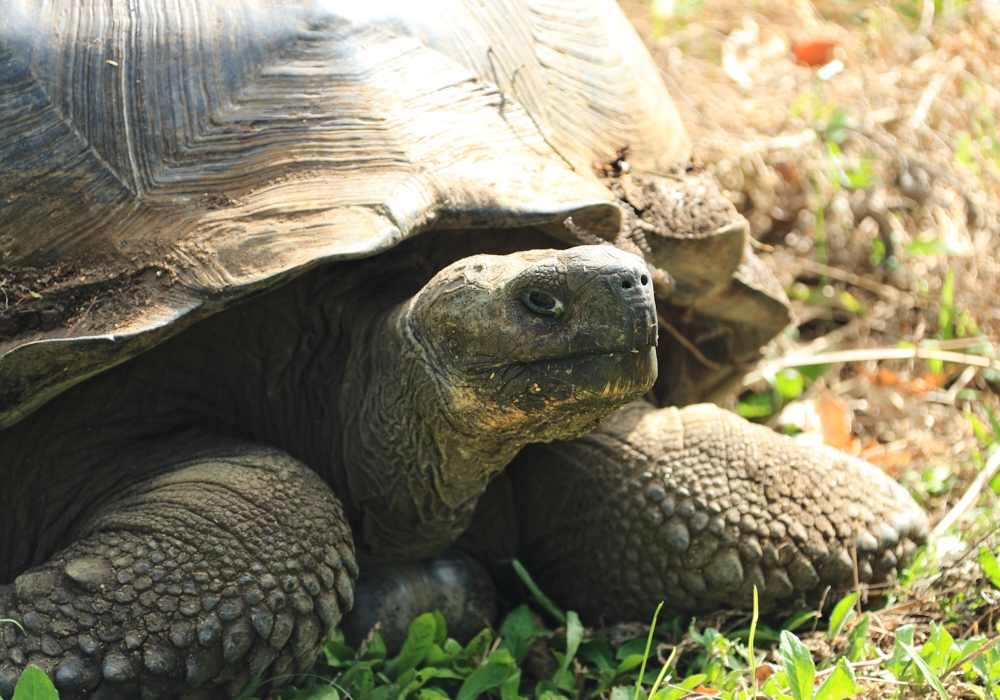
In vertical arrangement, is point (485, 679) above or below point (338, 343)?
below

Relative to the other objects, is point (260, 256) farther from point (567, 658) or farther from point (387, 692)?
point (567, 658)

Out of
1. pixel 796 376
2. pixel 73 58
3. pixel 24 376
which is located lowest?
pixel 796 376

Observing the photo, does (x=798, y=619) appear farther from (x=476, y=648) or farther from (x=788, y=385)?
(x=788, y=385)

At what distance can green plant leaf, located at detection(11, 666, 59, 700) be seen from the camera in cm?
172

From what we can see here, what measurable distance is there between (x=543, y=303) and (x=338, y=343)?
0.84 m

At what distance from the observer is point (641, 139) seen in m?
2.59

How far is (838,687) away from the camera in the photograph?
6.20ft

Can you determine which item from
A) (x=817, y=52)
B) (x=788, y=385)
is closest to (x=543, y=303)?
Result: (x=788, y=385)

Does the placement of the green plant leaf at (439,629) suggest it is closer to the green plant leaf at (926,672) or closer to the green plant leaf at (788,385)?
the green plant leaf at (926,672)

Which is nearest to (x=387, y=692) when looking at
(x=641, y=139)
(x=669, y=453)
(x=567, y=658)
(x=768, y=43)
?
(x=567, y=658)

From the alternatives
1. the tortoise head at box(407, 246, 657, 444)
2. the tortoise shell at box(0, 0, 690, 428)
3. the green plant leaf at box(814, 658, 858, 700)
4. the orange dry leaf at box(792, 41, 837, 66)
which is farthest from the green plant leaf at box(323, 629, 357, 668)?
the orange dry leaf at box(792, 41, 837, 66)

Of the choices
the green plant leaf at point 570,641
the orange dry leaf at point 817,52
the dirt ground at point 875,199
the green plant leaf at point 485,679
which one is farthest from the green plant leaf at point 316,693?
the orange dry leaf at point 817,52

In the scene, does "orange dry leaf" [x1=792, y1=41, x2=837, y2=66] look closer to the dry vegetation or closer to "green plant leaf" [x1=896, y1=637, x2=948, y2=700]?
the dry vegetation

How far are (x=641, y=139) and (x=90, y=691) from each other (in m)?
1.86
